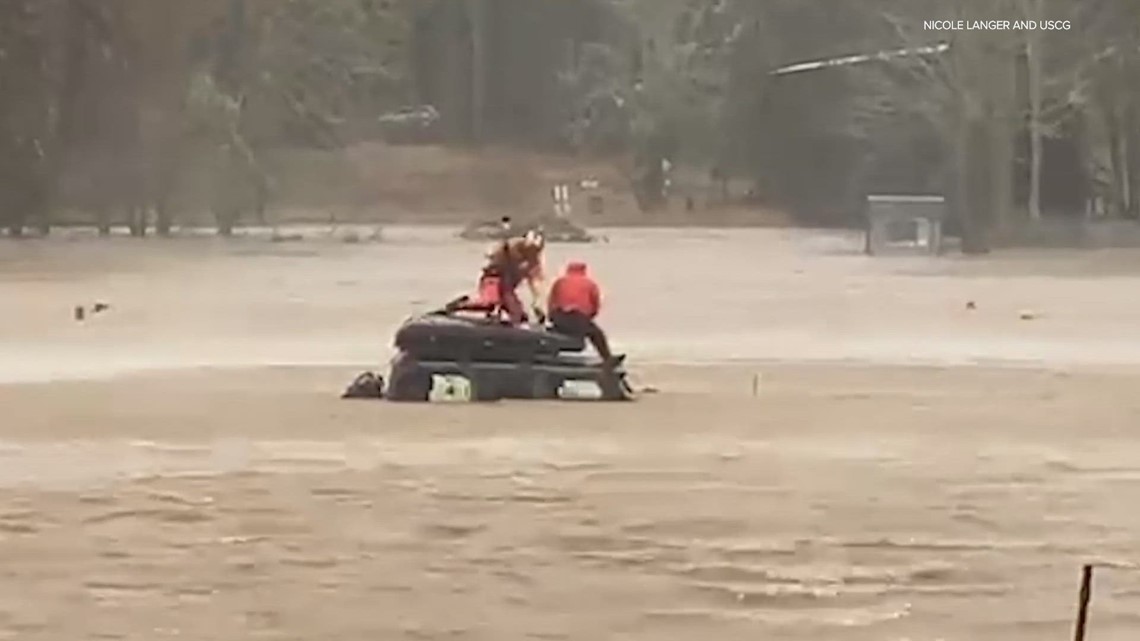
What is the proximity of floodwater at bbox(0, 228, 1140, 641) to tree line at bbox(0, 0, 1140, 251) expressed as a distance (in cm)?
1245

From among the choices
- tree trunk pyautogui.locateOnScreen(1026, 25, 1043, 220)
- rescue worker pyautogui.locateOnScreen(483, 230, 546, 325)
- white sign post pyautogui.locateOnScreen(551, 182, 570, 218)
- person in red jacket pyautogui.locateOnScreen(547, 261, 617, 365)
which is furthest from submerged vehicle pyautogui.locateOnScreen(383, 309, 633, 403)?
tree trunk pyautogui.locateOnScreen(1026, 25, 1043, 220)

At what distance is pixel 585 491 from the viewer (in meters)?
7.44

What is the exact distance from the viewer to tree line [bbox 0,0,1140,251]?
28359 mm

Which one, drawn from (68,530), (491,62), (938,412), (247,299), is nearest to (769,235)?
(491,62)

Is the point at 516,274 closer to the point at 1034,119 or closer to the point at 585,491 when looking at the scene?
the point at 585,491

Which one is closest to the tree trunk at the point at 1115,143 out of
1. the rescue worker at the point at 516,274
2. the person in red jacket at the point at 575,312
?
the rescue worker at the point at 516,274

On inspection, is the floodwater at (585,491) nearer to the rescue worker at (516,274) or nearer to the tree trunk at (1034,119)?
the rescue worker at (516,274)

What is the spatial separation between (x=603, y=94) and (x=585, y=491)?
76.3 ft

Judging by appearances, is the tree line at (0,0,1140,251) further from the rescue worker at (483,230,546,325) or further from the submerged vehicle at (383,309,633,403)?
the submerged vehicle at (383,309,633,403)

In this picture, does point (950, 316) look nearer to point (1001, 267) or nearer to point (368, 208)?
point (1001, 267)

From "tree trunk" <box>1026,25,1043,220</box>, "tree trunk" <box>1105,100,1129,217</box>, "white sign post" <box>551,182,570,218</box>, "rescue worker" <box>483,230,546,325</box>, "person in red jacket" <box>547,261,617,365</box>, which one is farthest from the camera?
"tree trunk" <box>1105,100,1129,217</box>

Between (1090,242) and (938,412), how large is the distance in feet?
63.4

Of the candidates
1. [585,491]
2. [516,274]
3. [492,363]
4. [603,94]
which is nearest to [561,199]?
[603,94]

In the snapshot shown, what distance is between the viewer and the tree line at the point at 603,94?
1117 inches
